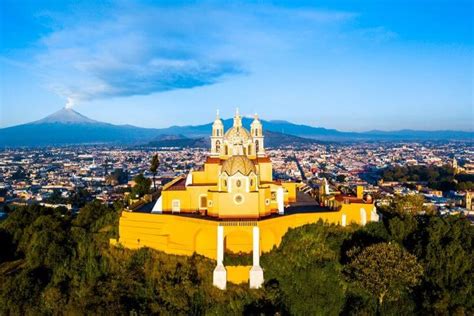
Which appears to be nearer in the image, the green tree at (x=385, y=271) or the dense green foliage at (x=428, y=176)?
the green tree at (x=385, y=271)

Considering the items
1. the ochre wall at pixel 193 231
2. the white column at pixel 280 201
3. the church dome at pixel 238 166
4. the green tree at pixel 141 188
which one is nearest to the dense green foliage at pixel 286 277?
the ochre wall at pixel 193 231

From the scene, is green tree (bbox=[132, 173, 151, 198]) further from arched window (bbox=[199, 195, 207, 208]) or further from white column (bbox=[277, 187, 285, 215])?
white column (bbox=[277, 187, 285, 215])

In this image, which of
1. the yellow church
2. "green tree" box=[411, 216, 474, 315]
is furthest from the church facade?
"green tree" box=[411, 216, 474, 315]

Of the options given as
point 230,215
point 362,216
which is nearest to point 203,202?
point 230,215

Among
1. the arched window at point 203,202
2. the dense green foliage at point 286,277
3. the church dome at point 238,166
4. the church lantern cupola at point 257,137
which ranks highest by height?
the church lantern cupola at point 257,137

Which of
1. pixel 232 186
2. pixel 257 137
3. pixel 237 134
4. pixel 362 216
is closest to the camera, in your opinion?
pixel 232 186

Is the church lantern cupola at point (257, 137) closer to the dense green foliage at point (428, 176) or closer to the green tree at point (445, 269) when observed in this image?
the green tree at point (445, 269)

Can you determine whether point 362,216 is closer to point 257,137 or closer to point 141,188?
point 257,137
